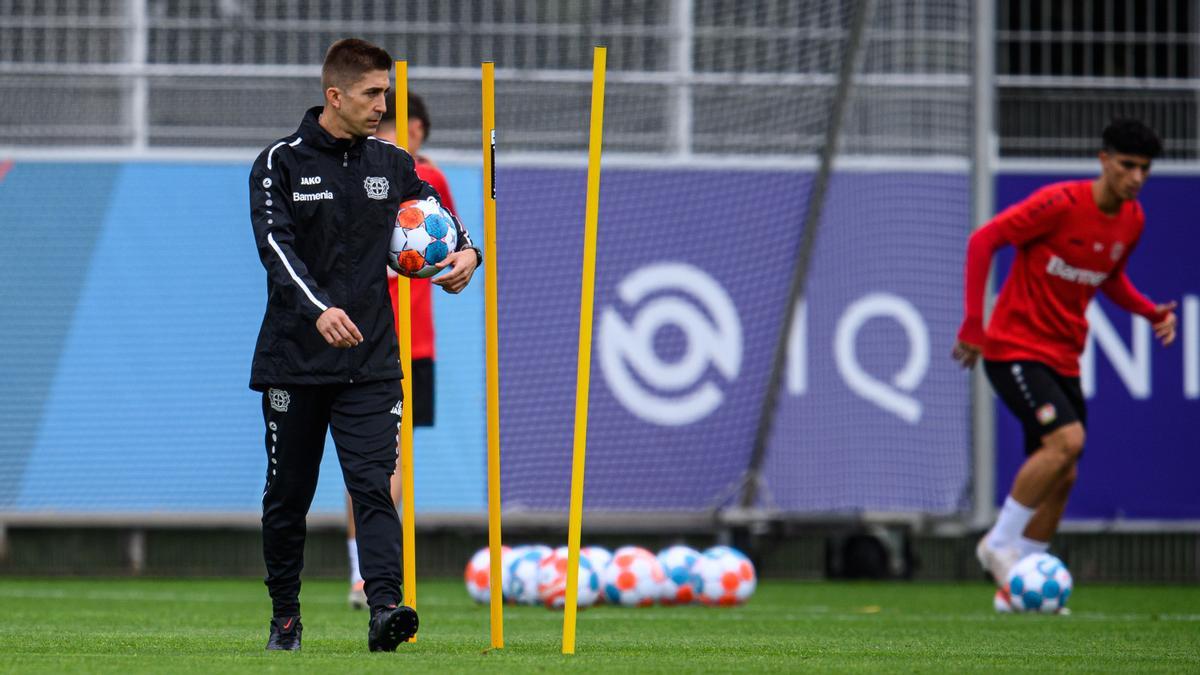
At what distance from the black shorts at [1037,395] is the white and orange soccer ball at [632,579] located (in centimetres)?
175

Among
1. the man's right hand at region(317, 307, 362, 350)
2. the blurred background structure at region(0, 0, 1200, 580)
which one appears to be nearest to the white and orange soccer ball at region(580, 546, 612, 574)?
the blurred background structure at region(0, 0, 1200, 580)

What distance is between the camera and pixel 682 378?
1120cm

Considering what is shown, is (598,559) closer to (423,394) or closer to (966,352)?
(423,394)

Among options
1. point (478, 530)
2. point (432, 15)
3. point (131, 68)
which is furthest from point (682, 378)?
point (131, 68)

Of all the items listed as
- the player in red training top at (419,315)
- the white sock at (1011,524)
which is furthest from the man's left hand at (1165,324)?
the player in red training top at (419,315)

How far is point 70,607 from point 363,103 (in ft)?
12.0

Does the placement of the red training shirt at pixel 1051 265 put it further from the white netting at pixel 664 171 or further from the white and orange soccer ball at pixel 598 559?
the white netting at pixel 664 171

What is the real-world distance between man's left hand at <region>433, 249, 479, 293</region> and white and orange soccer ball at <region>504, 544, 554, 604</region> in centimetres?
331

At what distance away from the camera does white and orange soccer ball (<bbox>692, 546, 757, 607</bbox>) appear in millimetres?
8352

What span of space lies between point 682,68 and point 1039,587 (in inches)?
184

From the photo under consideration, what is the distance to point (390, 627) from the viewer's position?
4.84 metres

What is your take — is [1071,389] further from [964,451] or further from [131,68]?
[131,68]

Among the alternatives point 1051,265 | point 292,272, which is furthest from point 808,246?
point 292,272

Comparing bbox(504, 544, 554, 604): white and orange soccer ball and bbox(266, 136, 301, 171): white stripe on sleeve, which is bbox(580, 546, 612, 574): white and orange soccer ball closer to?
bbox(504, 544, 554, 604): white and orange soccer ball
